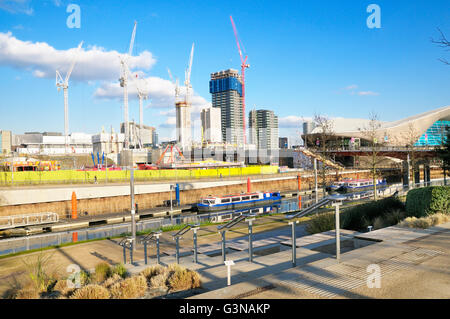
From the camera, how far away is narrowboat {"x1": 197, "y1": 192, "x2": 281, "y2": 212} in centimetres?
4500

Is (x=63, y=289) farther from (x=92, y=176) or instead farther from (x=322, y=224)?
(x=92, y=176)

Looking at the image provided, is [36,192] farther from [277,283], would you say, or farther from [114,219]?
[277,283]

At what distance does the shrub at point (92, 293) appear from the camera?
826 centimetres

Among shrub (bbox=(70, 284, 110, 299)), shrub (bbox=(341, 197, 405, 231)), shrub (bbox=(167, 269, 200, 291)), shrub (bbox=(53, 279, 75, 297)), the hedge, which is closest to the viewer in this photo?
shrub (bbox=(70, 284, 110, 299))

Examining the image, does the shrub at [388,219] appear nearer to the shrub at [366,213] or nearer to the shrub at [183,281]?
the shrub at [366,213]

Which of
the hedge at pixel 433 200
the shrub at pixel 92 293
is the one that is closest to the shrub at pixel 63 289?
the shrub at pixel 92 293

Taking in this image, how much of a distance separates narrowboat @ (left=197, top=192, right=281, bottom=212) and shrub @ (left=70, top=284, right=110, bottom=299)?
1426 inches

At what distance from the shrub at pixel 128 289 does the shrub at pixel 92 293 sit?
0.21 m


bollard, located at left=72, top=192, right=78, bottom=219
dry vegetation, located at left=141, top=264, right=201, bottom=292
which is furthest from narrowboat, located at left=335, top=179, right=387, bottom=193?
dry vegetation, located at left=141, top=264, right=201, bottom=292

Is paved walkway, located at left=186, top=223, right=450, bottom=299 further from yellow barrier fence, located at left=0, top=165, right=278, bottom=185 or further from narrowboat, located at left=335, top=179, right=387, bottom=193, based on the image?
narrowboat, located at left=335, top=179, right=387, bottom=193

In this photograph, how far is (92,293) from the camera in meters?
8.38

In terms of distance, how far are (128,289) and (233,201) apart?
3843cm

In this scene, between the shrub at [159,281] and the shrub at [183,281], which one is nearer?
the shrub at [183,281]

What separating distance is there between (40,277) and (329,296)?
8853 mm
